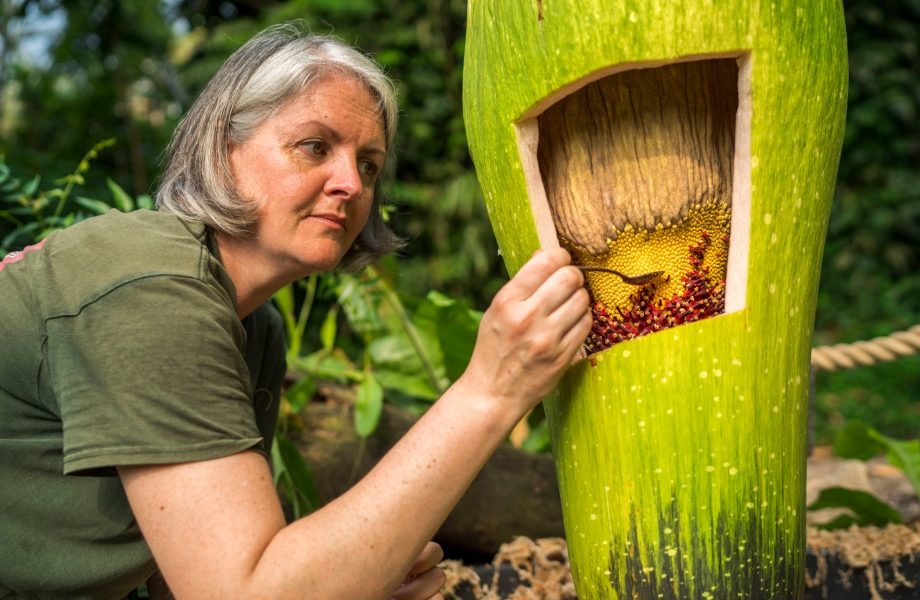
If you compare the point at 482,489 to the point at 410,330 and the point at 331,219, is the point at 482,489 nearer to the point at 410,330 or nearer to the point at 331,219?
the point at 410,330

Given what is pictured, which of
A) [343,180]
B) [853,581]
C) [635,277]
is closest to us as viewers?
[635,277]

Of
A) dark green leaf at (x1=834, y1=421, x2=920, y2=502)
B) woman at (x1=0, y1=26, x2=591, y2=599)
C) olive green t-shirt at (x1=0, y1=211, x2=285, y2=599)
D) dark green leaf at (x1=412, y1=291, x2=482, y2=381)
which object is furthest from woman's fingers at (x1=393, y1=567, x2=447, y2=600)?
dark green leaf at (x1=834, y1=421, x2=920, y2=502)

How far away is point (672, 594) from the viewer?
0.94 meters

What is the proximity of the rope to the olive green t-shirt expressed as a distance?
150 centimetres

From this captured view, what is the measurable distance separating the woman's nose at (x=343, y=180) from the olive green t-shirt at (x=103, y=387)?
0.20 m

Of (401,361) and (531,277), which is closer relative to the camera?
(531,277)

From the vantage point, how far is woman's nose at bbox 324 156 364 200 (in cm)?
107

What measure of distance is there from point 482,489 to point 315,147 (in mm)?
1160

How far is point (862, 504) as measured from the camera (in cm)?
171

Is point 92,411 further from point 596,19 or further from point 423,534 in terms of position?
point 596,19

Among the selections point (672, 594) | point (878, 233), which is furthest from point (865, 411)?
point (672, 594)

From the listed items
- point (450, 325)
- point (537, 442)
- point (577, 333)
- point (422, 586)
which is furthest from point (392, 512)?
point (537, 442)

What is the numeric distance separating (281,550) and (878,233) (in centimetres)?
448

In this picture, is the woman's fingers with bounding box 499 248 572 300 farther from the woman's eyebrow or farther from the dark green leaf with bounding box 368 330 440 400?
the dark green leaf with bounding box 368 330 440 400
